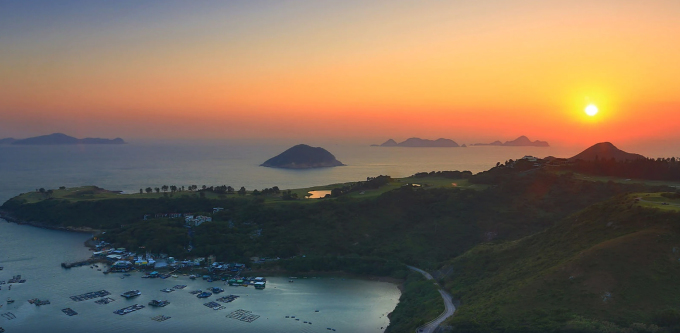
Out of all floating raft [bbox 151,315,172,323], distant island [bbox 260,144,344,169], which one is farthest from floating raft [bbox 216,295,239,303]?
distant island [bbox 260,144,344,169]

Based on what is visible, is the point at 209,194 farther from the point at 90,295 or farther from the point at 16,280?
the point at 90,295

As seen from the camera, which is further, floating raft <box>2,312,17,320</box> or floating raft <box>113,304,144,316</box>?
floating raft <box>113,304,144,316</box>

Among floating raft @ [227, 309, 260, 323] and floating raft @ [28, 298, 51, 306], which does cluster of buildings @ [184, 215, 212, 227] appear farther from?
floating raft @ [227, 309, 260, 323]

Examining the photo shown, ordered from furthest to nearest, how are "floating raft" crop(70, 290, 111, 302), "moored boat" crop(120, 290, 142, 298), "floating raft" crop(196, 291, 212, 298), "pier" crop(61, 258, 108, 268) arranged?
1. "pier" crop(61, 258, 108, 268)
2. "floating raft" crop(196, 291, 212, 298)
3. "moored boat" crop(120, 290, 142, 298)
4. "floating raft" crop(70, 290, 111, 302)

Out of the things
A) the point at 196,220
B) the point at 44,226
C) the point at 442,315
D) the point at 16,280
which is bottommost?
the point at 442,315

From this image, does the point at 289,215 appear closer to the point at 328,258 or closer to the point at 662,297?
the point at 328,258

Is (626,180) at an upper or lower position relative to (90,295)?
upper

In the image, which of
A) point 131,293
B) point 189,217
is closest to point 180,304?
point 131,293
